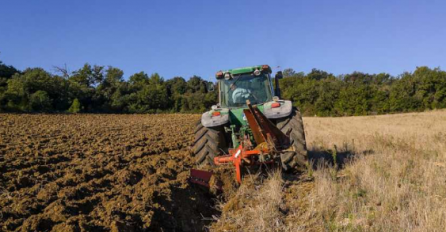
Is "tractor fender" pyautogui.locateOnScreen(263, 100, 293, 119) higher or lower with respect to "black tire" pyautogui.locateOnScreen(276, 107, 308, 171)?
higher

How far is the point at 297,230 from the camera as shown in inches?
119

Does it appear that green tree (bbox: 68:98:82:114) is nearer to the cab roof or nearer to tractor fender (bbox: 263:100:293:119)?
the cab roof

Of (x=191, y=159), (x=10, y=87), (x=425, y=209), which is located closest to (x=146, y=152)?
(x=191, y=159)

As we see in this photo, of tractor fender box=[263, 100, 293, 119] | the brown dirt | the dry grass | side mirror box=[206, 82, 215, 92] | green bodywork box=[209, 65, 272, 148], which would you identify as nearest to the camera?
the dry grass

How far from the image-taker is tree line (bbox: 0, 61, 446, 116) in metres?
31.0

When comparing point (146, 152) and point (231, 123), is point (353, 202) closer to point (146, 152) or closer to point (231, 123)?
point (231, 123)

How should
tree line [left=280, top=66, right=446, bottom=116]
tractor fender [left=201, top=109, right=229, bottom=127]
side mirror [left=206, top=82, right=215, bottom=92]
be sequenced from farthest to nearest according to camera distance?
tree line [left=280, top=66, right=446, bottom=116], side mirror [left=206, top=82, right=215, bottom=92], tractor fender [left=201, top=109, right=229, bottom=127]

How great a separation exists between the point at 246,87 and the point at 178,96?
3365 cm

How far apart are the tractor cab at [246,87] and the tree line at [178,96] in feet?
85.8

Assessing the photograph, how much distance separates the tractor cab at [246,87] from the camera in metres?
6.18

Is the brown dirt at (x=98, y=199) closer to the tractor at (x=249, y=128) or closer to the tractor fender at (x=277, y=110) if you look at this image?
the tractor at (x=249, y=128)

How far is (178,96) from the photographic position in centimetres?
3947

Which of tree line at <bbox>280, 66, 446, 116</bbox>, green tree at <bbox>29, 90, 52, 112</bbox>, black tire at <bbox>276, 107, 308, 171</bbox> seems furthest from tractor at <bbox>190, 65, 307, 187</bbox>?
tree line at <bbox>280, 66, 446, 116</bbox>

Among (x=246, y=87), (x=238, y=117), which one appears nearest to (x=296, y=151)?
(x=238, y=117)
